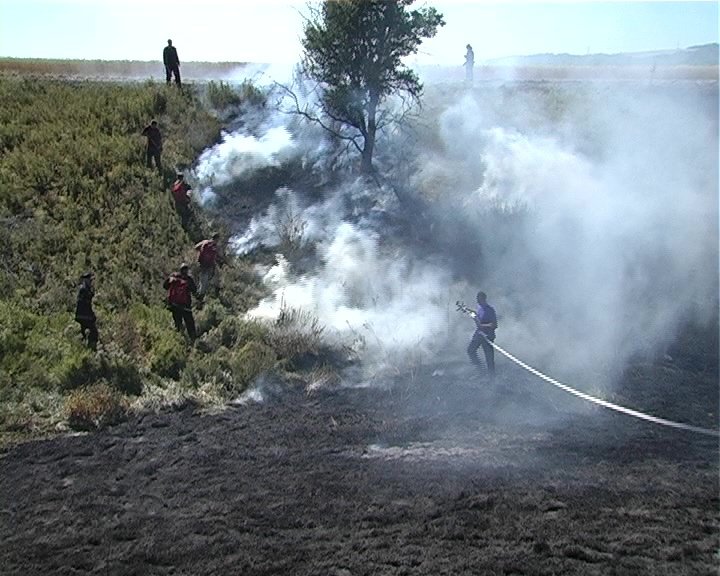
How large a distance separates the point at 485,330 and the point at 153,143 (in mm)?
10424

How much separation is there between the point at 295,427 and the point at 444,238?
23.9 feet

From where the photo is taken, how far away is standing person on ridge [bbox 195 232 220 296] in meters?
14.7

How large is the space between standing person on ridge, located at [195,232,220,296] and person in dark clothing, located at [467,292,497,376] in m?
5.85

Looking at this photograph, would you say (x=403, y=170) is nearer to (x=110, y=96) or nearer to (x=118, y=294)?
(x=118, y=294)

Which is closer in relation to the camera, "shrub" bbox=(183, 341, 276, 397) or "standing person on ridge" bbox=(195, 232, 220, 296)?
"shrub" bbox=(183, 341, 276, 397)

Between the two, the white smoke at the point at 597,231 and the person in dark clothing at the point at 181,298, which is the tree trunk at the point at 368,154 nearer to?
the white smoke at the point at 597,231

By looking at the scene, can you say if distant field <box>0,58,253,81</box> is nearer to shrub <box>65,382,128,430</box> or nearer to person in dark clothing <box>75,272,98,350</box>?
person in dark clothing <box>75,272,98,350</box>

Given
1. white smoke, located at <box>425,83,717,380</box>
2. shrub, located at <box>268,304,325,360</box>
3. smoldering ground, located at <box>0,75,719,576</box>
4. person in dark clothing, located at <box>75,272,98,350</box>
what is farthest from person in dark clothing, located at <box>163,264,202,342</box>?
white smoke, located at <box>425,83,717,380</box>

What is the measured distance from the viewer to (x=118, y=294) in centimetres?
1420

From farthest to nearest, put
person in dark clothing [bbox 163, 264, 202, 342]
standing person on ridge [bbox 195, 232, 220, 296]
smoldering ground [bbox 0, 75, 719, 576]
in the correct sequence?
standing person on ridge [bbox 195, 232, 220, 296] → person in dark clothing [bbox 163, 264, 202, 342] → smoldering ground [bbox 0, 75, 719, 576]

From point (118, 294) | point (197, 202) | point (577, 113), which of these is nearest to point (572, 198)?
point (577, 113)

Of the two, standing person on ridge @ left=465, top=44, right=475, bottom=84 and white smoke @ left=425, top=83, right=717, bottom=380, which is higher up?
standing person on ridge @ left=465, top=44, right=475, bottom=84

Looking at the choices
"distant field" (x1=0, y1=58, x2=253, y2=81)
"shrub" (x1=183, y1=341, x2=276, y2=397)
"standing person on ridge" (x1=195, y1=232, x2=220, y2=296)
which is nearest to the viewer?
"shrub" (x1=183, y1=341, x2=276, y2=397)

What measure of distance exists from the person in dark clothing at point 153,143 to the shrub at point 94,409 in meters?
8.52
